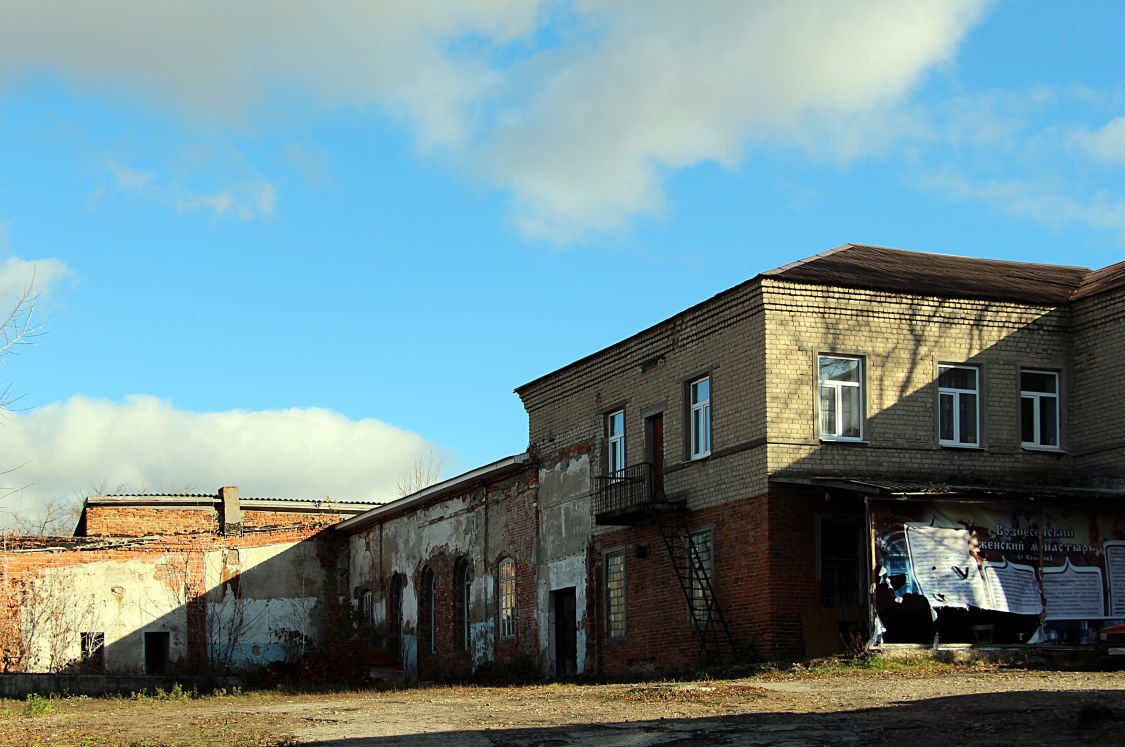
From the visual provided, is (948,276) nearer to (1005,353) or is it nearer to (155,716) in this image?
(1005,353)

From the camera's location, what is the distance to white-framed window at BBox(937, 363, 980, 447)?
25.7 m

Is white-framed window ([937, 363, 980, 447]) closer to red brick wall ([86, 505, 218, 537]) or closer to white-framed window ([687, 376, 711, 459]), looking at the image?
white-framed window ([687, 376, 711, 459])

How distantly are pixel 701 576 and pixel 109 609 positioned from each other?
19.7m

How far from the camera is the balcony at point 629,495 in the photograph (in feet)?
88.1

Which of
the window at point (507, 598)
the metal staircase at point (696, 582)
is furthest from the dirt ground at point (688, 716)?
the window at point (507, 598)

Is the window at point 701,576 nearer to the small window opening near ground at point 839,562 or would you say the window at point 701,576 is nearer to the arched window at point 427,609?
the small window opening near ground at point 839,562

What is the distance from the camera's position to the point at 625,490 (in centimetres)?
2811

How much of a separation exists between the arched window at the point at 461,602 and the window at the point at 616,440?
277 inches

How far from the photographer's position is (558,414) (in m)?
31.5

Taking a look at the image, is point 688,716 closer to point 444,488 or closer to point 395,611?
point 444,488

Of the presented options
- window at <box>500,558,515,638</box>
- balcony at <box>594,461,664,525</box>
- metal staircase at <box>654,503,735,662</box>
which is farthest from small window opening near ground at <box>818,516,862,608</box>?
window at <box>500,558,515,638</box>

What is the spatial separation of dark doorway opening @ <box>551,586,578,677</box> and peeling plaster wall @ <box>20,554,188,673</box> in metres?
13.4

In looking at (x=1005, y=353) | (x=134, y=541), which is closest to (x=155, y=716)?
(x=1005, y=353)

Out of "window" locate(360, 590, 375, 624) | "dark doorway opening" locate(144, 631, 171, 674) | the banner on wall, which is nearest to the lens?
the banner on wall
